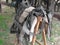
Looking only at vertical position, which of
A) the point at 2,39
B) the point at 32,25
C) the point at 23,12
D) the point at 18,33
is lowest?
the point at 2,39

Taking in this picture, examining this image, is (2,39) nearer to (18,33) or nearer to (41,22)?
(18,33)

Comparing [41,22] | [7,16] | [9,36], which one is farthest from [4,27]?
[41,22]

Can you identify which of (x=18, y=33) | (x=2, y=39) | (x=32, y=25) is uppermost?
(x=32, y=25)

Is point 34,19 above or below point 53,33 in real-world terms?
above

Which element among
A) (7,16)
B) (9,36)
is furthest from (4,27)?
(7,16)

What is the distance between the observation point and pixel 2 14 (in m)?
6.34

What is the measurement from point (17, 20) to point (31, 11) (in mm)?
397

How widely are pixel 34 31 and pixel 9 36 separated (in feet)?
5.60

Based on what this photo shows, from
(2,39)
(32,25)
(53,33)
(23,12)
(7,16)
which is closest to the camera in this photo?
(32,25)

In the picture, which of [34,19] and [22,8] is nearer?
[34,19]

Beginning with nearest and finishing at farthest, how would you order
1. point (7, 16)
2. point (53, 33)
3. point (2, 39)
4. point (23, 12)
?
point (23, 12) < point (2, 39) < point (53, 33) < point (7, 16)

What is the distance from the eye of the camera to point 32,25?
9.78 ft

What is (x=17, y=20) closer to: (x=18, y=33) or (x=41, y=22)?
(x=18, y=33)

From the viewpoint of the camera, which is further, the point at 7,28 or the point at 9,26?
the point at 9,26
